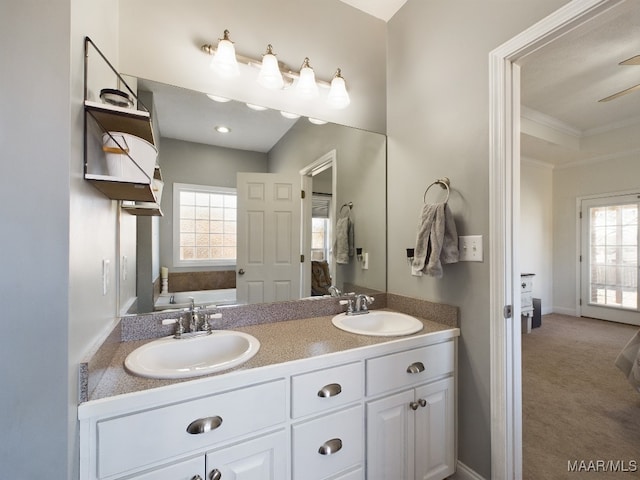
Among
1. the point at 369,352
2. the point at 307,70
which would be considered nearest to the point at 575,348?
the point at 369,352

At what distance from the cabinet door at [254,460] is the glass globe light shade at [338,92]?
169cm

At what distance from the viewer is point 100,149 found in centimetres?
90

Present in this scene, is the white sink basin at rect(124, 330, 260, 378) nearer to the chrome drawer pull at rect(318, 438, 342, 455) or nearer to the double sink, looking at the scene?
the double sink

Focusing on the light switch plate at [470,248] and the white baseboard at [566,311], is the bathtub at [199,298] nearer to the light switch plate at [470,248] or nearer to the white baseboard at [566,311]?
the light switch plate at [470,248]

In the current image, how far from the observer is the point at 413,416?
124cm

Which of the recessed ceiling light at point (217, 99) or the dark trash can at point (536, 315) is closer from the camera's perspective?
the recessed ceiling light at point (217, 99)

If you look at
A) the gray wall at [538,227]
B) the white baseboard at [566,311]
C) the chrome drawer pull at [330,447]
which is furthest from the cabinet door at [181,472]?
the white baseboard at [566,311]

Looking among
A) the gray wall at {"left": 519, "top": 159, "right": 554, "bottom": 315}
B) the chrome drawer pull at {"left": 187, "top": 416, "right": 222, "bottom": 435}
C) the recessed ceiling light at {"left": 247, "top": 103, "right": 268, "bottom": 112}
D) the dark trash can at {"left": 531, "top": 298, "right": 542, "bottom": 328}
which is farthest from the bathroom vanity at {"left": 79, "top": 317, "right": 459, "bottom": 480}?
the gray wall at {"left": 519, "top": 159, "right": 554, "bottom": 315}

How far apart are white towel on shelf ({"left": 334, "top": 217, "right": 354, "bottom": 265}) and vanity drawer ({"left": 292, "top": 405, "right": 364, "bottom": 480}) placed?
90 centimetres

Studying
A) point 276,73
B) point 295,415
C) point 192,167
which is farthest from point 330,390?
point 276,73

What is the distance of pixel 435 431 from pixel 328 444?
586mm

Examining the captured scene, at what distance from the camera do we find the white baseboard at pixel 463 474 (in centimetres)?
132

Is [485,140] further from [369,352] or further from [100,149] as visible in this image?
[100,149]

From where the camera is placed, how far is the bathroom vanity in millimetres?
778
